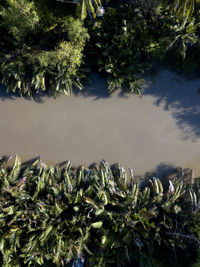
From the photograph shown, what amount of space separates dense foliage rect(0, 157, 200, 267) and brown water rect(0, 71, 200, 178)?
3.98 feet

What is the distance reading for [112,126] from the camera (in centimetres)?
757

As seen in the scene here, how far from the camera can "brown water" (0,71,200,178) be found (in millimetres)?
7402

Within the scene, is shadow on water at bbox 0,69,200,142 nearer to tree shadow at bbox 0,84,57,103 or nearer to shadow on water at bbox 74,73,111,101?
shadow on water at bbox 74,73,111,101

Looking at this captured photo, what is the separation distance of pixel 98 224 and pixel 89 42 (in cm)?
586

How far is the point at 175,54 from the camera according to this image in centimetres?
727

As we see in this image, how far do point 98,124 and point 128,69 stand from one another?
86.2 inches

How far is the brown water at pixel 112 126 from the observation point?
291 inches

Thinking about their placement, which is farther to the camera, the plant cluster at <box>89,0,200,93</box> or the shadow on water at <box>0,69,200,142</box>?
the shadow on water at <box>0,69,200,142</box>

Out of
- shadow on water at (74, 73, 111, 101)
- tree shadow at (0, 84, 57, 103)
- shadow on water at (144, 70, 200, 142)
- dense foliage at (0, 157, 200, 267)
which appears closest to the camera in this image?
dense foliage at (0, 157, 200, 267)

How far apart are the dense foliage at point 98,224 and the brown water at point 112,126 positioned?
3.98 feet

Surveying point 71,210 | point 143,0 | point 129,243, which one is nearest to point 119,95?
point 143,0

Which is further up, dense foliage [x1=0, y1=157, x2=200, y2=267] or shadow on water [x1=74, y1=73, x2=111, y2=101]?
shadow on water [x1=74, y1=73, x2=111, y2=101]

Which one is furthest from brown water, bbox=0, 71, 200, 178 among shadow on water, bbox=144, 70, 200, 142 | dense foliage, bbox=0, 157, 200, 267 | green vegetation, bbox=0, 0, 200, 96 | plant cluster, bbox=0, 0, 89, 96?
dense foliage, bbox=0, 157, 200, 267

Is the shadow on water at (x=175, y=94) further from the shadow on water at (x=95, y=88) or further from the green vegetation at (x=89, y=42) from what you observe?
the green vegetation at (x=89, y=42)
